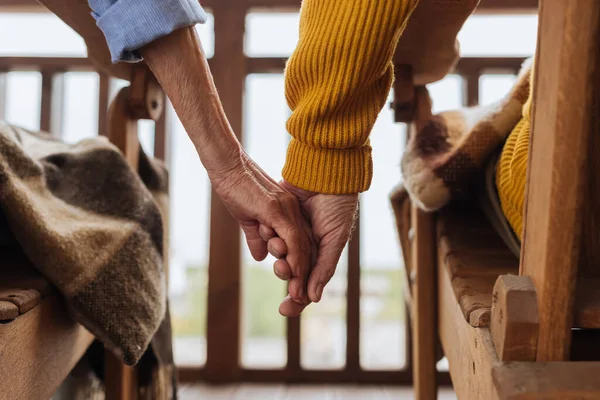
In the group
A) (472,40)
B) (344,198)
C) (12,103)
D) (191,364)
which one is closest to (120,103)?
(344,198)

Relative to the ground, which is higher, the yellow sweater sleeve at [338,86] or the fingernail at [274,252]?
the yellow sweater sleeve at [338,86]

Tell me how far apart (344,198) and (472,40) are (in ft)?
3.44

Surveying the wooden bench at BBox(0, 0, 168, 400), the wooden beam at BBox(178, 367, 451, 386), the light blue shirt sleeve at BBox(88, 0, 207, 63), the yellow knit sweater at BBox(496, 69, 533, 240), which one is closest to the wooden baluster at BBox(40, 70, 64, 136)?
the wooden bench at BBox(0, 0, 168, 400)

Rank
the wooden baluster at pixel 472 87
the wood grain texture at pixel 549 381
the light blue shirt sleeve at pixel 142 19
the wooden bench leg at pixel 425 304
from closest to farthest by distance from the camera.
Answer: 1. the wood grain texture at pixel 549 381
2. the light blue shirt sleeve at pixel 142 19
3. the wooden bench leg at pixel 425 304
4. the wooden baluster at pixel 472 87

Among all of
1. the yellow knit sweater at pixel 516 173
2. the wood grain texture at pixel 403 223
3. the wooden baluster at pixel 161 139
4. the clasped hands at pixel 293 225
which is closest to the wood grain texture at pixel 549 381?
the yellow knit sweater at pixel 516 173

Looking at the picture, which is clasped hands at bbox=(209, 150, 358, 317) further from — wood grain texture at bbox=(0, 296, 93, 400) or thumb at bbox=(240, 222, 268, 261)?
wood grain texture at bbox=(0, 296, 93, 400)

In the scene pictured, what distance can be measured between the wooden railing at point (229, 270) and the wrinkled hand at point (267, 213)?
0.82 metres

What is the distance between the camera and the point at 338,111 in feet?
1.98

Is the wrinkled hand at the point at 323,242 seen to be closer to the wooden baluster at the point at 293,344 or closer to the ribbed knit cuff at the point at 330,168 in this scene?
the ribbed knit cuff at the point at 330,168

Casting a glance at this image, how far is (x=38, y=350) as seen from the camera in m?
0.71

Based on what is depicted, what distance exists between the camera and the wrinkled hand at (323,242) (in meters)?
0.66

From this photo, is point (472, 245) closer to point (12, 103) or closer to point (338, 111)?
point (338, 111)

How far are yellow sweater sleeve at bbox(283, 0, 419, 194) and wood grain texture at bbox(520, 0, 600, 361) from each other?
0.18 m

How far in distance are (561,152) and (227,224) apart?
1.20 m
